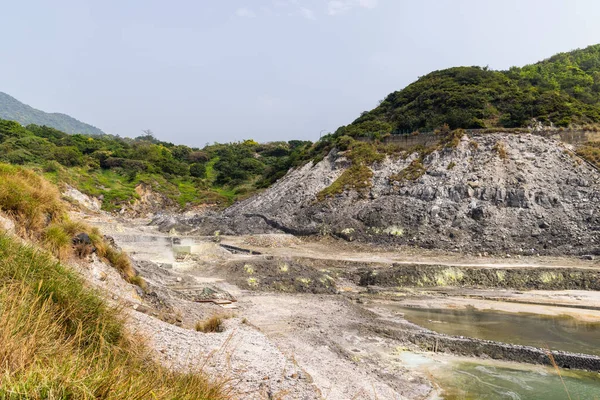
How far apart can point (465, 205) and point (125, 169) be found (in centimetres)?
4929

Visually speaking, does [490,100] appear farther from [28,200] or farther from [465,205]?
[28,200]

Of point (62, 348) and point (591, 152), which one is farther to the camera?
point (591, 152)

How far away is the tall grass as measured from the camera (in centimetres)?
244

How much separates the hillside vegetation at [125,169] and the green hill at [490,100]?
14680mm

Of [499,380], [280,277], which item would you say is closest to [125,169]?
[280,277]

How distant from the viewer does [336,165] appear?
43250 millimetres

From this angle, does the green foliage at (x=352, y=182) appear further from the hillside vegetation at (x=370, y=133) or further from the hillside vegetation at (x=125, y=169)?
the hillside vegetation at (x=125, y=169)

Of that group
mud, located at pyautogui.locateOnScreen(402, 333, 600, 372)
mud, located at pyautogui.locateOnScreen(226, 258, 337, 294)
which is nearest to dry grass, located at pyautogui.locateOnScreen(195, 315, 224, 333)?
mud, located at pyautogui.locateOnScreen(402, 333, 600, 372)

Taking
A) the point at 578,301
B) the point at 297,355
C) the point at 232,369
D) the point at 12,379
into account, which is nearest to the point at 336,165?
the point at 578,301

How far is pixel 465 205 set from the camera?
32.7m

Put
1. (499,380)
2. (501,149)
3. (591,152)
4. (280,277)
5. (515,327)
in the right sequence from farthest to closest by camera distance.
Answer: (501,149), (591,152), (280,277), (515,327), (499,380)

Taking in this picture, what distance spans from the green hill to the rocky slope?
185 inches

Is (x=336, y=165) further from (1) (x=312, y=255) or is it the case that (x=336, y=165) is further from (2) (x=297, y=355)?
(2) (x=297, y=355)

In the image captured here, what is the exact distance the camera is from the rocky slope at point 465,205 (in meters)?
28.7
